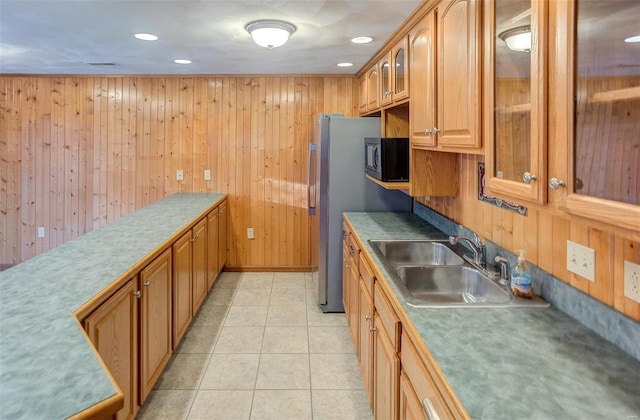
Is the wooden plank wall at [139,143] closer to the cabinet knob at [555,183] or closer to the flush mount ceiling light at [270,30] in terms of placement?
the flush mount ceiling light at [270,30]

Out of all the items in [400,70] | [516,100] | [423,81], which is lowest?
[516,100]

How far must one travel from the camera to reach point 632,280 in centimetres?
118

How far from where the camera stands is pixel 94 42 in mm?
3242

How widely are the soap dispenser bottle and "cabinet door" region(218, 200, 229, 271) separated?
10.8 feet

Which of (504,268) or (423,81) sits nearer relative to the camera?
(504,268)

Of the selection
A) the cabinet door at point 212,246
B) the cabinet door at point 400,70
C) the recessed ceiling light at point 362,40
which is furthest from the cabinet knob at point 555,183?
the cabinet door at point 212,246

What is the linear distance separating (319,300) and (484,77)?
8.78ft

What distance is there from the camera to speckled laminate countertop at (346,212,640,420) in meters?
0.98

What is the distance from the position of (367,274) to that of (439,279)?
0.40m

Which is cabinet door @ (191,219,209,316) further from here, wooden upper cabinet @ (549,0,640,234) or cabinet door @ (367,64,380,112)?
wooden upper cabinet @ (549,0,640,234)

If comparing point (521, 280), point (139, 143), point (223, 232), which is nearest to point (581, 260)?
point (521, 280)

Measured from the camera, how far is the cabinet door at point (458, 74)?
160 cm

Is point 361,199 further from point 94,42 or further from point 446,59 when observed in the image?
point 94,42

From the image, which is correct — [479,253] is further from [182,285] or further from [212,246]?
[212,246]
